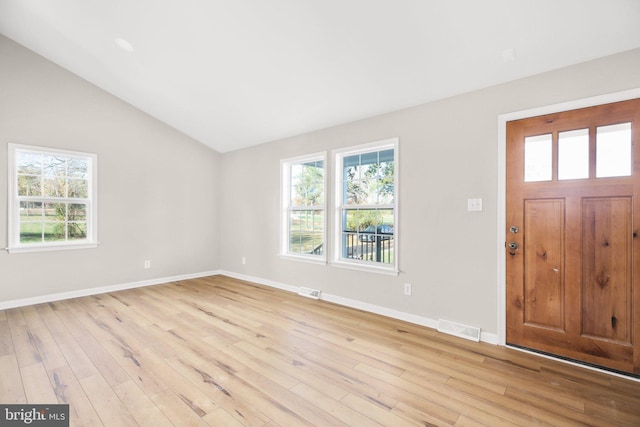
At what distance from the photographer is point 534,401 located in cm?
179

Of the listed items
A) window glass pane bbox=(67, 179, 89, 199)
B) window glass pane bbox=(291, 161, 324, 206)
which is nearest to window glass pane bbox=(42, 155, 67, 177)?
window glass pane bbox=(67, 179, 89, 199)

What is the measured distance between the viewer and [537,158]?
2475mm

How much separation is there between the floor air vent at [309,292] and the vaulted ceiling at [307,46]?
92.5 inches

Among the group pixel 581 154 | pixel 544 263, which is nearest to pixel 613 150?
pixel 581 154

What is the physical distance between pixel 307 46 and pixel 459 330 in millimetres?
3124

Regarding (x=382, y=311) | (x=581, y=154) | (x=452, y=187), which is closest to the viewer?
(x=581, y=154)

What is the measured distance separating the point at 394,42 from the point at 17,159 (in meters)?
4.77

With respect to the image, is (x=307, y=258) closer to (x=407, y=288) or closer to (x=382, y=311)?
(x=382, y=311)

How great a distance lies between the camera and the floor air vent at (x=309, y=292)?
3979 millimetres

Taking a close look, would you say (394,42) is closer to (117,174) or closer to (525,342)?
(525,342)

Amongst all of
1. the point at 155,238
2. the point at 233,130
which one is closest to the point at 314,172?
the point at 233,130

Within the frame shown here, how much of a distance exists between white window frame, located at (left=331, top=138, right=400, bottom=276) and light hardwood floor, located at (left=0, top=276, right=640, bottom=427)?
1.96 feet

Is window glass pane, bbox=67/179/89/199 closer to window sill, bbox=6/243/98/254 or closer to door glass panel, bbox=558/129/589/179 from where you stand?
window sill, bbox=6/243/98/254

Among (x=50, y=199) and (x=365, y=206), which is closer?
(x=365, y=206)
